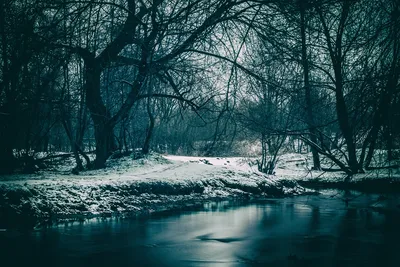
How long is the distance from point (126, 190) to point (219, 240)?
3.05m

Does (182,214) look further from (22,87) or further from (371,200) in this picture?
(371,200)

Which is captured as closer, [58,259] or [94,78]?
[58,259]

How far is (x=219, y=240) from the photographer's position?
19.6ft

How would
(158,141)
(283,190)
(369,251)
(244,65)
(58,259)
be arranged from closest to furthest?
(58,259) < (369,251) < (244,65) < (283,190) < (158,141)

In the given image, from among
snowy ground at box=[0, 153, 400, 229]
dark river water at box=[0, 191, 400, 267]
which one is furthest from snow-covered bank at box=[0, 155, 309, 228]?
dark river water at box=[0, 191, 400, 267]

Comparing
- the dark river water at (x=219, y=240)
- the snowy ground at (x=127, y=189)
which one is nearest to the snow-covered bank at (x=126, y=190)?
the snowy ground at (x=127, y=189)

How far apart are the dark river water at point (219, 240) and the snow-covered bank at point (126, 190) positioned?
20.6 inches

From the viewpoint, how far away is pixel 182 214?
26.3 feet

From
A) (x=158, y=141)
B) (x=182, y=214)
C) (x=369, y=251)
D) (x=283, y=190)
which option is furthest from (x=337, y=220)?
(x=158, y=141)

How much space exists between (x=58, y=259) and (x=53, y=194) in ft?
8.34

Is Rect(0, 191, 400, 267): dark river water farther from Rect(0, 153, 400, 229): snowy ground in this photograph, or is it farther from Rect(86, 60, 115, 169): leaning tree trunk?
Rect(86, 60, 115, 169): leaning tree trunk

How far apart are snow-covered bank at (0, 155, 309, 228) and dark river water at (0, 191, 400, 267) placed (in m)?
0.52

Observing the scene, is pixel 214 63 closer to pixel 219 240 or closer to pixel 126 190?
pixel 126 190

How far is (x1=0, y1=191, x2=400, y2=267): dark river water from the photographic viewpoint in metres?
4.82
